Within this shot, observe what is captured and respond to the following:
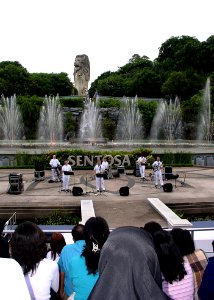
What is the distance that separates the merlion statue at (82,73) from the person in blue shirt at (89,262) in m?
75.0

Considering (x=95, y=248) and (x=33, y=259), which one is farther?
(x=95, y=248)

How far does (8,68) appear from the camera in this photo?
7388cm

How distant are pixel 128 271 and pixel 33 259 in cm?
162

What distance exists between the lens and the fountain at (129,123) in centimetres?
6122

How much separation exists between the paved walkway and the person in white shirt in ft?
35.7

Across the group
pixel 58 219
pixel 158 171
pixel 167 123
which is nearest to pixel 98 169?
pixel 158 171

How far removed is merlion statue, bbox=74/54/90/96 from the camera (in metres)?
78.1

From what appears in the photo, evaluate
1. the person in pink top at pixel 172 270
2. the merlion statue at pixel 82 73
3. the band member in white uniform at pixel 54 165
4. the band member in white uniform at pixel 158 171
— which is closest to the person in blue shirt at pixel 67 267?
the person in pink top at pixel 172 270

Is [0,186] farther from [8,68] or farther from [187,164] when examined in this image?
[8,68]

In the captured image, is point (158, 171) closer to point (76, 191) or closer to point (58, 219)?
point (76, 191)

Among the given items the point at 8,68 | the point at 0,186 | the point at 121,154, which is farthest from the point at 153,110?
the point at 0,186

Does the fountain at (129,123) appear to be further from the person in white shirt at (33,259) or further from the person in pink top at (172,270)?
the person in white shirt at (33,259)

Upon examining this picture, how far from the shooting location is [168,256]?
3.91m

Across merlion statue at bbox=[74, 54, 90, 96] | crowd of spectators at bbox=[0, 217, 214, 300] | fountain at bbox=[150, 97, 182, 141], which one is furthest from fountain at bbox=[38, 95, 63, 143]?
crowd of spectators at bbox=[0, 217, 214, 300]
